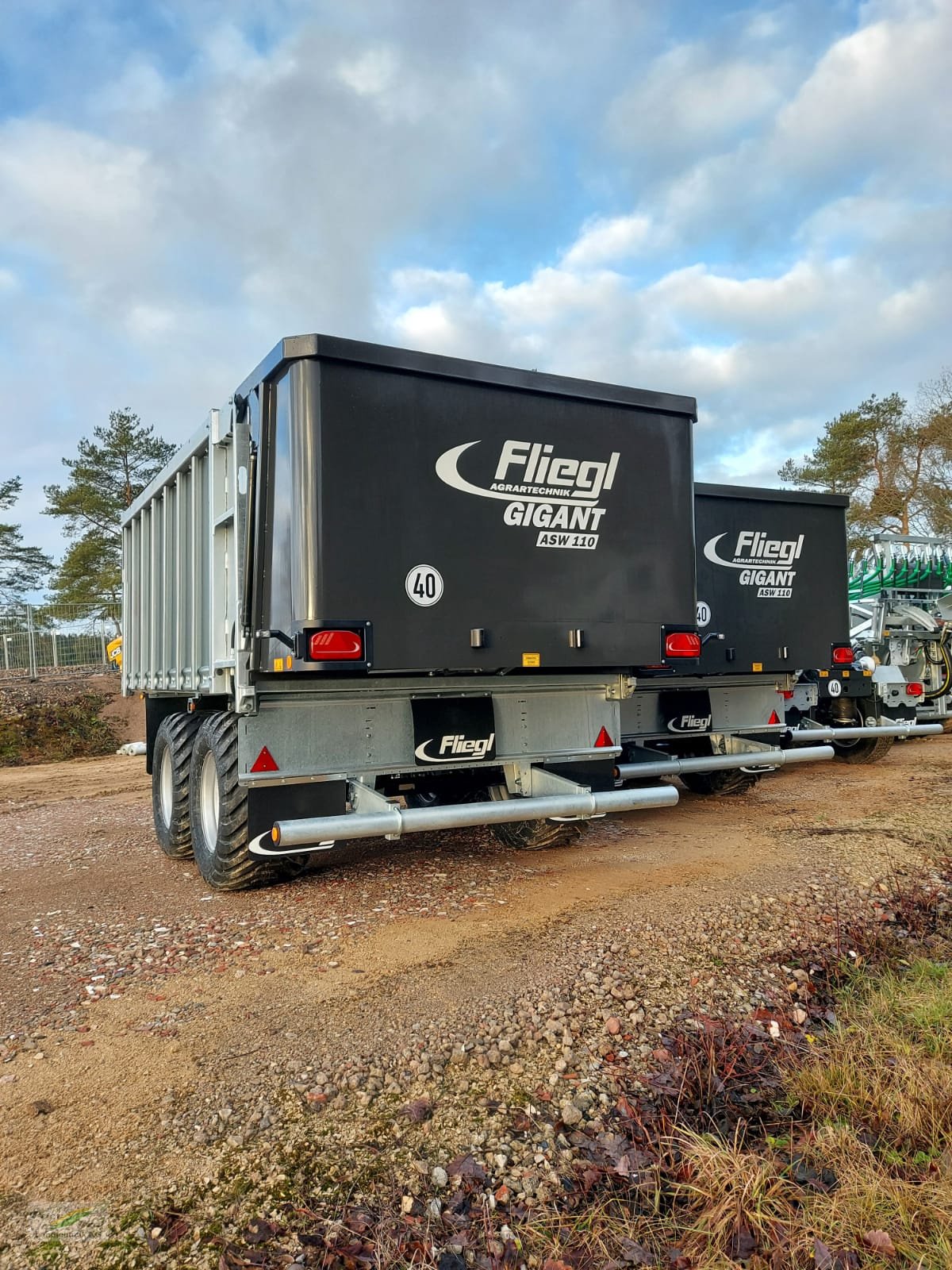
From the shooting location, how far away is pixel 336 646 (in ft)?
15.2

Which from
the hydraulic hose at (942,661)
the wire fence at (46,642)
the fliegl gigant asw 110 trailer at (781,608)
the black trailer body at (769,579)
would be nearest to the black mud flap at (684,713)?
the fliegl gigant asw 110 trailer at (781,608)

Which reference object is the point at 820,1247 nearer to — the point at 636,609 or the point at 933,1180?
the point at 933,1180

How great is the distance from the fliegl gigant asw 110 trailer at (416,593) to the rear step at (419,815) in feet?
0.05

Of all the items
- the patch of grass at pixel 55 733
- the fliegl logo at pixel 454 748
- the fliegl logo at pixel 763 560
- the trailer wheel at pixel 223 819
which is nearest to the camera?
the trailer wheel at pixel 223 819

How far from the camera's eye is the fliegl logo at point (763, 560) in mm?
9219

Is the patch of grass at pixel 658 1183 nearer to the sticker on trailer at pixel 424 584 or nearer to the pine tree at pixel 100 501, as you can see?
the sticker on trailer at pixel 424 584

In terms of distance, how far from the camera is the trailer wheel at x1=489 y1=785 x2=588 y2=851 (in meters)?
6.42

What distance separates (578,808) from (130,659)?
567 cm

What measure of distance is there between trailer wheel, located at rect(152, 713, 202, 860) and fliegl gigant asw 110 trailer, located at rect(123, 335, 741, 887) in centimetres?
45

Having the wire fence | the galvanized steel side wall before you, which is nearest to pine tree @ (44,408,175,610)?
the wire fence

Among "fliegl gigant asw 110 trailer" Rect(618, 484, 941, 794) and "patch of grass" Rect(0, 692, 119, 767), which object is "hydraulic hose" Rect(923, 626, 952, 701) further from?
"patch of grass" Rect(0, 692, 119, 767)

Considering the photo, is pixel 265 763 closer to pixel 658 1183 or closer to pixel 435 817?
pixel 435 817

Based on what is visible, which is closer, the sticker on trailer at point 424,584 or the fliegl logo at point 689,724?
the sticker on trailer at point 424,584

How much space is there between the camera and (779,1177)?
2.36m
